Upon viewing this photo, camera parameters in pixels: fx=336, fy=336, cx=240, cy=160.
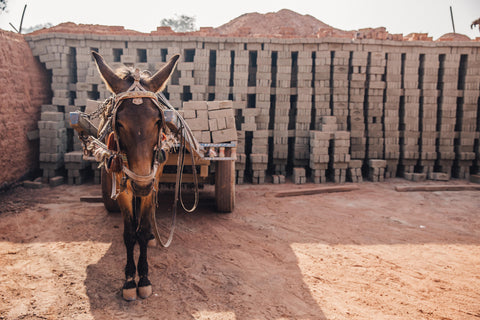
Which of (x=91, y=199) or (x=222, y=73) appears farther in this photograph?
(x=222, y=73)

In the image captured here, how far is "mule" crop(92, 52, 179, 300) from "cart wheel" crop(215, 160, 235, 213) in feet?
8.14

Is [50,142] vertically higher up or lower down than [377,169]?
higher up

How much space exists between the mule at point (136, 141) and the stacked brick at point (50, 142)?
6221 mm

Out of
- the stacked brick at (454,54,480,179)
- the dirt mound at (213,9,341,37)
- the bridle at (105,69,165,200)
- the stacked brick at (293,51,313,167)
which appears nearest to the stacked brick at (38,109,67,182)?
the bridle at (105,69,165,200)

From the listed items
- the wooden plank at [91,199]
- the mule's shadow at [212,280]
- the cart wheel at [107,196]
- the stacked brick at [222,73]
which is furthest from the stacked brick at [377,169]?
the wooden plank at [91,199]

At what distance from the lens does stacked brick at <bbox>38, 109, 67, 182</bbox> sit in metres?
8.95

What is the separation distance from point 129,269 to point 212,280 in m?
1.01

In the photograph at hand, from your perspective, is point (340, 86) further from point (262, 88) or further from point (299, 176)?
point (299, 176)

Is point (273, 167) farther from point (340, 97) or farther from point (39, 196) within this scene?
point (39, 196)

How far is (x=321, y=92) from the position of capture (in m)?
9.94

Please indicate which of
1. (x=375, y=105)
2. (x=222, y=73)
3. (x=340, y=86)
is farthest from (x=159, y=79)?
(x=375, y=105)

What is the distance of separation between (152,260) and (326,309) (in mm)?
2400

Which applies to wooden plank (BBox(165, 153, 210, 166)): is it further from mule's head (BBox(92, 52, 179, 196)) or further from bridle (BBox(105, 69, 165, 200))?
mule's head (BBox(92, 52, 179, 196))

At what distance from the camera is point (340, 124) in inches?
398
